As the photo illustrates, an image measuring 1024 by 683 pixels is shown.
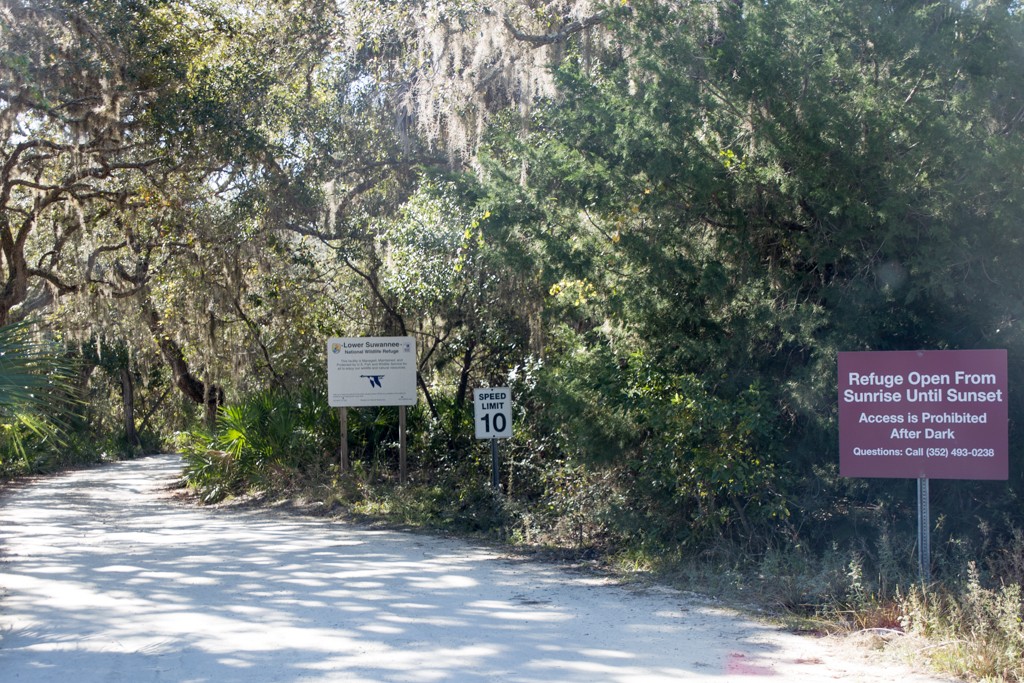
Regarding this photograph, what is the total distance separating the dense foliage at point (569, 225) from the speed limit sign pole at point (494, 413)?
53 cm

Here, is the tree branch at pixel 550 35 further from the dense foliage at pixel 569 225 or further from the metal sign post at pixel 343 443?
the metal sign post at pixel 343 443

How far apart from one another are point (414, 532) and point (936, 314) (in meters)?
7.15

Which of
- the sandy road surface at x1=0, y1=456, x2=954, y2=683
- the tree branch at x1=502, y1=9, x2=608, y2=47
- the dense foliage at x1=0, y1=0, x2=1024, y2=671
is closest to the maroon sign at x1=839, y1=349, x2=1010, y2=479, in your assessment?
the dense foliage at x1=0, y1=0, x2=1024, y2=671

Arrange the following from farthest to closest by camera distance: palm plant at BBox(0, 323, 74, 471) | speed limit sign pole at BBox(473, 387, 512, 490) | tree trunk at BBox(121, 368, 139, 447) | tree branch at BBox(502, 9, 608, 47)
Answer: tree trunk at BBox(121, 368, 139, 447), tree branch at BBox(502, 9, 608, 47), speed limit sign pole at BBox(473, 387, 512, 490), palm plant at BBox(0, 323, 74, 471)

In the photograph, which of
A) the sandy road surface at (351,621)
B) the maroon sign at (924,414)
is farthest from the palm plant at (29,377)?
the maroon sign at (924,414)

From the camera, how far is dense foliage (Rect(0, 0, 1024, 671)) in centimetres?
888

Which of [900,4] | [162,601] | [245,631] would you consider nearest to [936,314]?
[900,4]

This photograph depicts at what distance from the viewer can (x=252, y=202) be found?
53.8 feet

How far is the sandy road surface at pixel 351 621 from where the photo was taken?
21.8 ft

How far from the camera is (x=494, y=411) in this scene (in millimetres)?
13461

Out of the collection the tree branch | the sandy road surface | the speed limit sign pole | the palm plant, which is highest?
the tree branch

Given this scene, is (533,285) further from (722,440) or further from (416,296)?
(722,440)

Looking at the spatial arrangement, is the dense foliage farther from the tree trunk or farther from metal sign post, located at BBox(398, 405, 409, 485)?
the tree trunk

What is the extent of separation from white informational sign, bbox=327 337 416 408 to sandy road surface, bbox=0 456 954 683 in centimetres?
376
